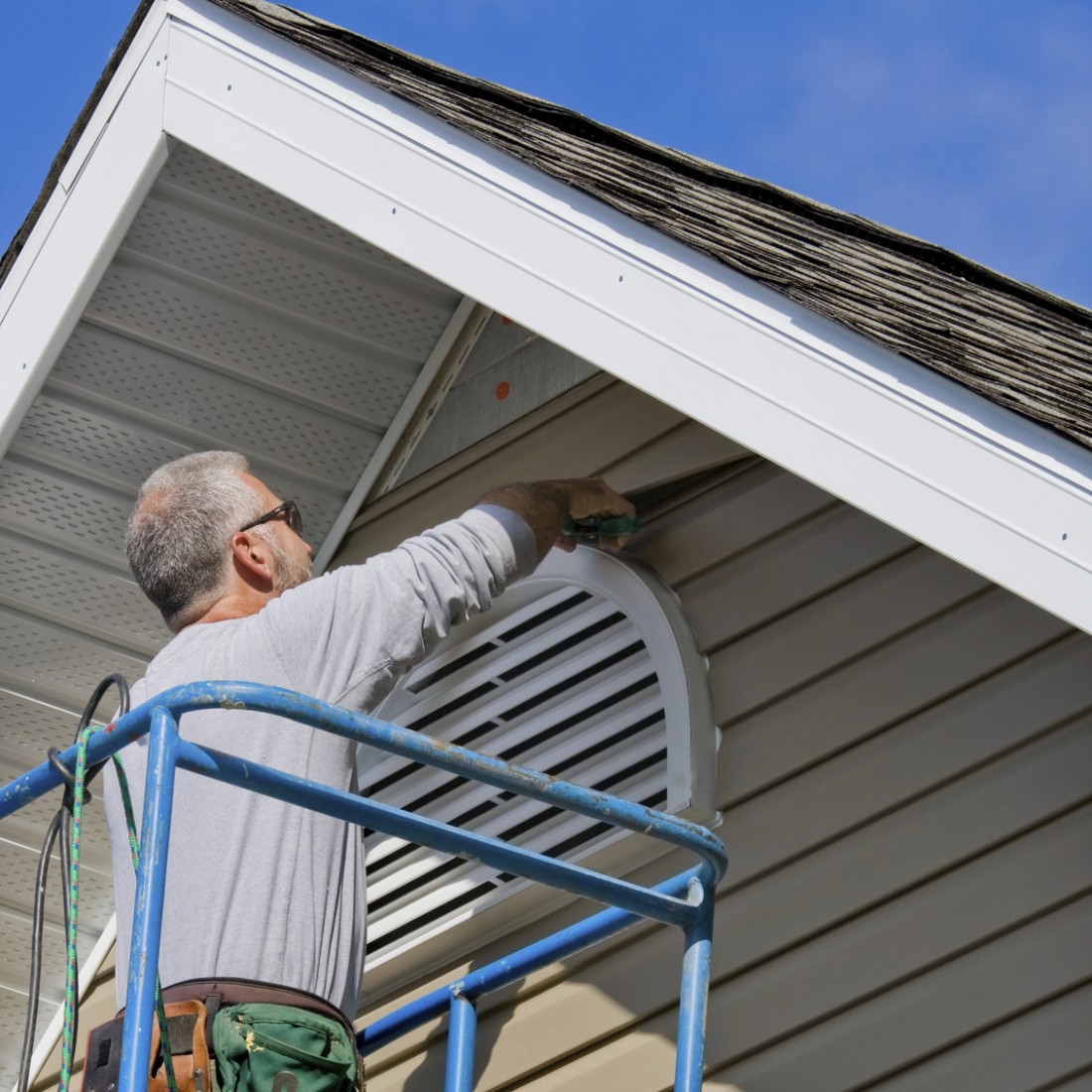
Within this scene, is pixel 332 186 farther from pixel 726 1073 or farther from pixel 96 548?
pixel 726 1073

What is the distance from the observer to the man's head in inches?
156

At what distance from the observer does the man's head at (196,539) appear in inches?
156

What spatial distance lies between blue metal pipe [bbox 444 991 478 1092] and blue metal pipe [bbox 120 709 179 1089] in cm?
116

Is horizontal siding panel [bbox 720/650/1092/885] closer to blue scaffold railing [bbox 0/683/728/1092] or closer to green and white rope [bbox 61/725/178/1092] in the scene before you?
blue scaffold railing [bbox 0/683/728/1092]

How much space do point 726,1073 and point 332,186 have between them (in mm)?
2093

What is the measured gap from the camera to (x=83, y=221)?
182 inches

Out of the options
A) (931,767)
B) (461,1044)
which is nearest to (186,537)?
(461,1044)

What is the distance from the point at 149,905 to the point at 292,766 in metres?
0.76

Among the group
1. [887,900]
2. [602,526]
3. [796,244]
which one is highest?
[796,244]

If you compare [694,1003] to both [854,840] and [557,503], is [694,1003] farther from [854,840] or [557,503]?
[557,503]

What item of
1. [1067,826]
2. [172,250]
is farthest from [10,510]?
[1067,826]

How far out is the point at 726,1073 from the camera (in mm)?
3955

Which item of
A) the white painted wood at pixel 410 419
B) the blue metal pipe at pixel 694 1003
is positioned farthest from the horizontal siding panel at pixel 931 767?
the white painted wood at pixel 410 419

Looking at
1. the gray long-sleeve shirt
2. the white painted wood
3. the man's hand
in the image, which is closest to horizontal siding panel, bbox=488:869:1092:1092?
the gray long-sleeve shirt
